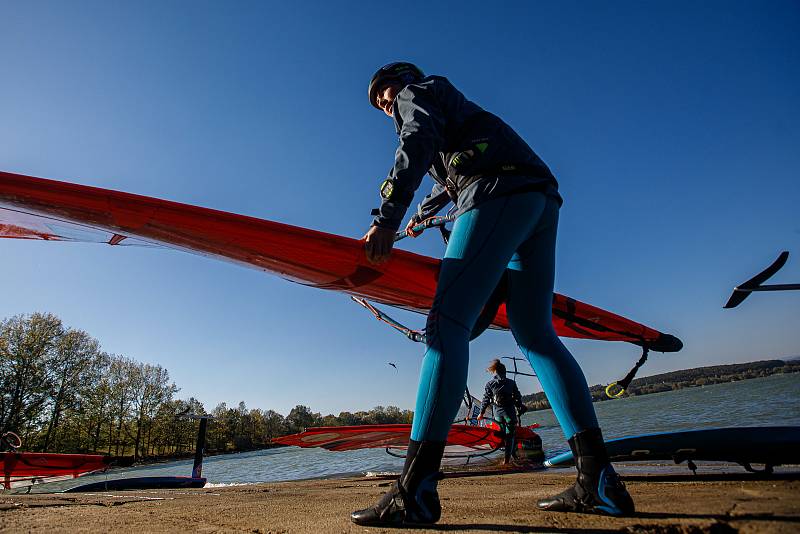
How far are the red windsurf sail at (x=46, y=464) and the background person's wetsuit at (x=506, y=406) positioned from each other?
8.52 m

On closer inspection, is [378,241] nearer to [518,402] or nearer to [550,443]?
[518,402]

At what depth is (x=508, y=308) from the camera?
1884 millimetres

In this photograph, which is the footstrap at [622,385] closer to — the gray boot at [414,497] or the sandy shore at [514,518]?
the sandy shore at [514,518]

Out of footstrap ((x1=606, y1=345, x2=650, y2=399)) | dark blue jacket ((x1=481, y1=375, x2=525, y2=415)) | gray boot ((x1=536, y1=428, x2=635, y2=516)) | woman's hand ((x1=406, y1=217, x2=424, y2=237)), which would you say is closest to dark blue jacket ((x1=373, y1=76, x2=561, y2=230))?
gray boot ((x1=536, y1=428, x2=635, y2=516))

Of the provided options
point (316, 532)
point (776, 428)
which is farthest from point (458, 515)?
point (776, 428)

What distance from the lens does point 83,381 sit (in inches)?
1262

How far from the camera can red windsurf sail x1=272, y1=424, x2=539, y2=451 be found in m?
6.68

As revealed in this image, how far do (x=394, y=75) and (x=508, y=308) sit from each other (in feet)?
4.27

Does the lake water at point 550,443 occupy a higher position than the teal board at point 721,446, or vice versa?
the teal board at point 721,446

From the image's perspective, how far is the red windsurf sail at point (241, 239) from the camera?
9.20 feet

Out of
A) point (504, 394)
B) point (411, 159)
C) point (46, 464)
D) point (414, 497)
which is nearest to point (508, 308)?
point (411, 159)

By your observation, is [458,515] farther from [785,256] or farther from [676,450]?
[785,256]

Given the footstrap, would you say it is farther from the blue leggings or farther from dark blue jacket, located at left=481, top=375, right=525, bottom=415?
dark blue jacket, located at left=481, top=375, right=525, bottom=415

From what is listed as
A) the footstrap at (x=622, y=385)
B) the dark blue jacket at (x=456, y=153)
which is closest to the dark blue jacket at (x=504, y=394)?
the footstrap at (x=622, y=385)
